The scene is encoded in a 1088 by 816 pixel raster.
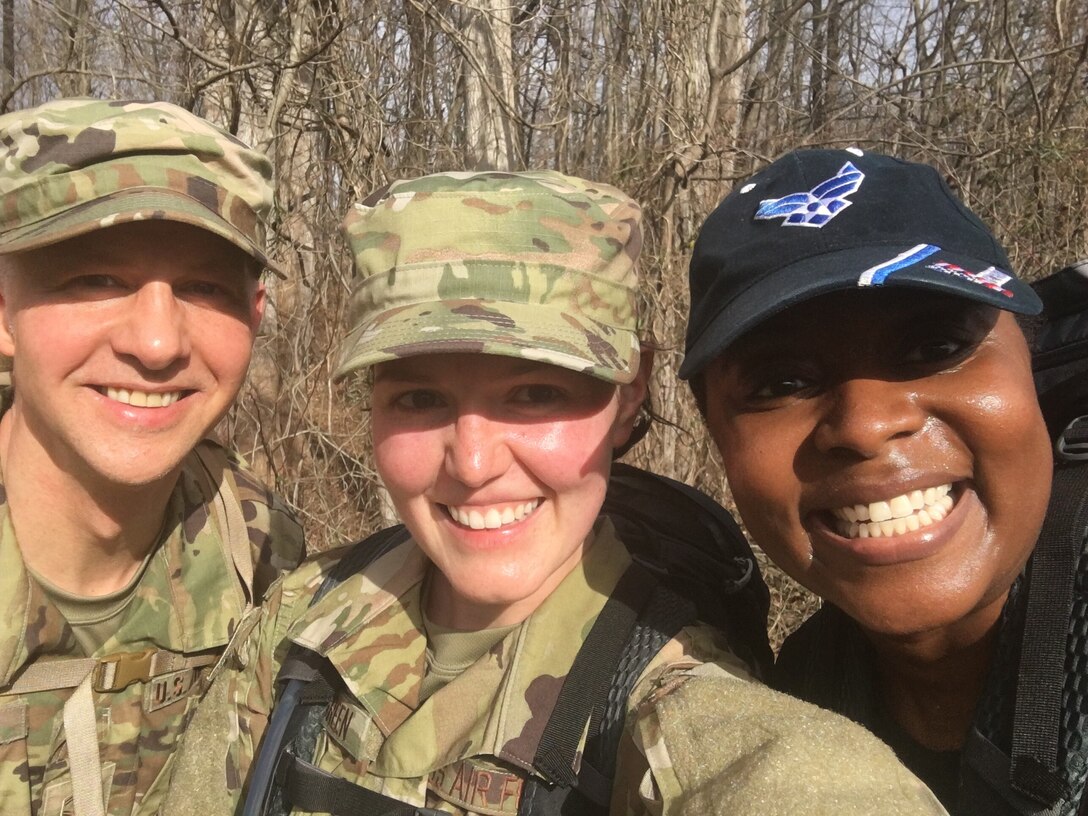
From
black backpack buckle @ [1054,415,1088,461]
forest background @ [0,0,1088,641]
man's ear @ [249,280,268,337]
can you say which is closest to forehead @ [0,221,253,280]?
man's ear @ [249,280,268,337]

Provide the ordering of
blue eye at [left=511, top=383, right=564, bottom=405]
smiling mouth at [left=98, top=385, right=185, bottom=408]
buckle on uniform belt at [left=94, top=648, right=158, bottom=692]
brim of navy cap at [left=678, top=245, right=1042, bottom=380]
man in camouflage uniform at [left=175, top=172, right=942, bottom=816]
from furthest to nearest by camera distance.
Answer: buckle on uniform belt at [left=94, top=648, right=158, bottom=692] → smiling mouth at [left=98, top=385, right=185, bottom=408] → blue eye at [left=511, top=383, right=564, bottom=405] → man in camouflage uniform at [left=175, top=172, right=942, bottom=816] → brim of navy cap at [left=678, top=245, right=1042, bottom=380]

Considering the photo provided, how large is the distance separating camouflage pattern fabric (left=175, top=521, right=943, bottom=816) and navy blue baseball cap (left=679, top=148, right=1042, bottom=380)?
20.2 inches

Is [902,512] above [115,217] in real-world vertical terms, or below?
below

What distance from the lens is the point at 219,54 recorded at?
14.6ft

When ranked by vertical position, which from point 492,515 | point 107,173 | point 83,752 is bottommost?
point 83,752

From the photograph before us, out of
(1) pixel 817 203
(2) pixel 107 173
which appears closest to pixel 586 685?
(1) pixel 817 203

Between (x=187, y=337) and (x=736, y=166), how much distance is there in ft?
14.0

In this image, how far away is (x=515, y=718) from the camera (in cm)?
148

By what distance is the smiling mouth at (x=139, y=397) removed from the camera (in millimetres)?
2041

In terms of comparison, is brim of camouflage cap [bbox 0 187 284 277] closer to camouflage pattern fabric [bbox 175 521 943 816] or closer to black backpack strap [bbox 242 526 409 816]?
camouflage pattern fabric [bbox 175 521 943 816]

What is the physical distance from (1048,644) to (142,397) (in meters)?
1.97

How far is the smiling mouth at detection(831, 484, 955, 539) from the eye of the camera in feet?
4.51

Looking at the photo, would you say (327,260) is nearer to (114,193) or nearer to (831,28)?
(114,193)

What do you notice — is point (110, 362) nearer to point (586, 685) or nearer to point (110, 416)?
point (110, 416)
